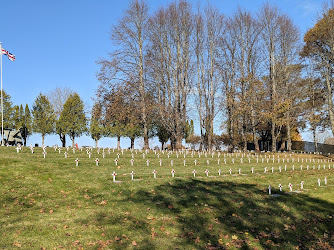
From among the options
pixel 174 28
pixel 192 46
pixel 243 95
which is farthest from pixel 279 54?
pixel 174 28

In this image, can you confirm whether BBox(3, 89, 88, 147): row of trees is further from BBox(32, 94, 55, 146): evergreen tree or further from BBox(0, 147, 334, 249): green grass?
BBox(0, 147, 334, 249): green grass

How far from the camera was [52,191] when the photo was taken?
50.4 feet

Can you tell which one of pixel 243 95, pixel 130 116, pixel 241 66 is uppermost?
pixel 241 66

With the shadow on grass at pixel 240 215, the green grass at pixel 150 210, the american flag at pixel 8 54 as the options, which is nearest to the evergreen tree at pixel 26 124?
the american flag at pixel 8 54

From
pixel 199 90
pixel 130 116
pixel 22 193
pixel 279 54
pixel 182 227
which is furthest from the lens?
pixel 279 54

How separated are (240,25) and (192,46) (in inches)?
316

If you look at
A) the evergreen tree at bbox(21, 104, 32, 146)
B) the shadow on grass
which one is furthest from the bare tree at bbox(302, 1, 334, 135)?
the evergreen tree at bbox(21, 104, 32, 146)

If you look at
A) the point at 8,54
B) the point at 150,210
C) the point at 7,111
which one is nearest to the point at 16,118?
the point at 7,111

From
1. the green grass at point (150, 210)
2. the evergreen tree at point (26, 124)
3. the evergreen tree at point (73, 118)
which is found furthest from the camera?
the evergreen tree at point (26, 124)

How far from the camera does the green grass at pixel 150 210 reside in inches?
410

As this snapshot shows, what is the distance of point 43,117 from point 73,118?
18.2 ft

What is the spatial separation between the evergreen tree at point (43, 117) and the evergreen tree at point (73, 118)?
2601 millimetres

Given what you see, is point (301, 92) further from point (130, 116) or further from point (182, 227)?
point (182, 227)

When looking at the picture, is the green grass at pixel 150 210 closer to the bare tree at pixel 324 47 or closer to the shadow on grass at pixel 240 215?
the shadow on grass at pixel 240 215
